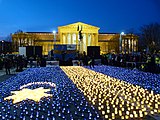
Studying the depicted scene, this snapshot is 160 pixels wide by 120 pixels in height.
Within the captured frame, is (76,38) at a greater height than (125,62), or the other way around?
(76,38)

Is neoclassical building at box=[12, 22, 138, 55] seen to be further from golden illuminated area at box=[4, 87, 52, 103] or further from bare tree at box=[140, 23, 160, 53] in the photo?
golden illuminated area at box=[4, 87, 52, 103]

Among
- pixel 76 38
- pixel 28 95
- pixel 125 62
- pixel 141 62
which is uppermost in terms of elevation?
pixel 76 38

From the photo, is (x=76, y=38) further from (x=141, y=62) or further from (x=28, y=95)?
(x=28, y=95)

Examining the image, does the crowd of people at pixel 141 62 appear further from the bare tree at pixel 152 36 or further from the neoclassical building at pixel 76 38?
the neoclassical building at pixel 76 38

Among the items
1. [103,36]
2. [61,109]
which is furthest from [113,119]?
[103,36]

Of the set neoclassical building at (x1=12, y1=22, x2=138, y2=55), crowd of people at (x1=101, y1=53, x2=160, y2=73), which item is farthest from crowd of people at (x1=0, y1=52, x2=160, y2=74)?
neoclassical building at (x1=12, y1=22, x2=138, y2=55)

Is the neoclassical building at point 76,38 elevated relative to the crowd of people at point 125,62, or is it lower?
elevated

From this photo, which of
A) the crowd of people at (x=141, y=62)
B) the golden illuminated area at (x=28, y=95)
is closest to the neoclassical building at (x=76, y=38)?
the crowd of people at (x=141, y=62)

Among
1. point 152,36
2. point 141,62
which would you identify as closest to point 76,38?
point 152,36

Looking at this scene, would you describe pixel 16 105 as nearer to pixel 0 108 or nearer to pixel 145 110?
pixel 0 108

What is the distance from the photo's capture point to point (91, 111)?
339 inches

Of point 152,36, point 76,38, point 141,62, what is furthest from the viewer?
point 76,38

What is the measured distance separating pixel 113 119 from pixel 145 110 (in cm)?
146

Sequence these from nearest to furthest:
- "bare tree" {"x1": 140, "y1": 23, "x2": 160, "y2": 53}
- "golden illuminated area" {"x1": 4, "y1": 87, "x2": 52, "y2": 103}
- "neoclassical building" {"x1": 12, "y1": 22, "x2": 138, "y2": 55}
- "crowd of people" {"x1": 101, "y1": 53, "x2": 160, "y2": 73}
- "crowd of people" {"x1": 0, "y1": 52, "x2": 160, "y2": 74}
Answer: "golden illuminated area" {"x1": 4, "y1": 87, "x2": 52, "y2": 103} < "crowd of people" {"x1": 101, "y1": 53, "x2": 160, "y2": 73} < "crowd of people" {"x1": 0, "y1": 52, "x2": 160, "y2": 74} < "bare tree" {"x1": 140, "y1": 23, "x2": 160, "y2": 53} < "neoclassical building" {"x1": 12, "y1": 22, "x2": 138, "y2": 55}
